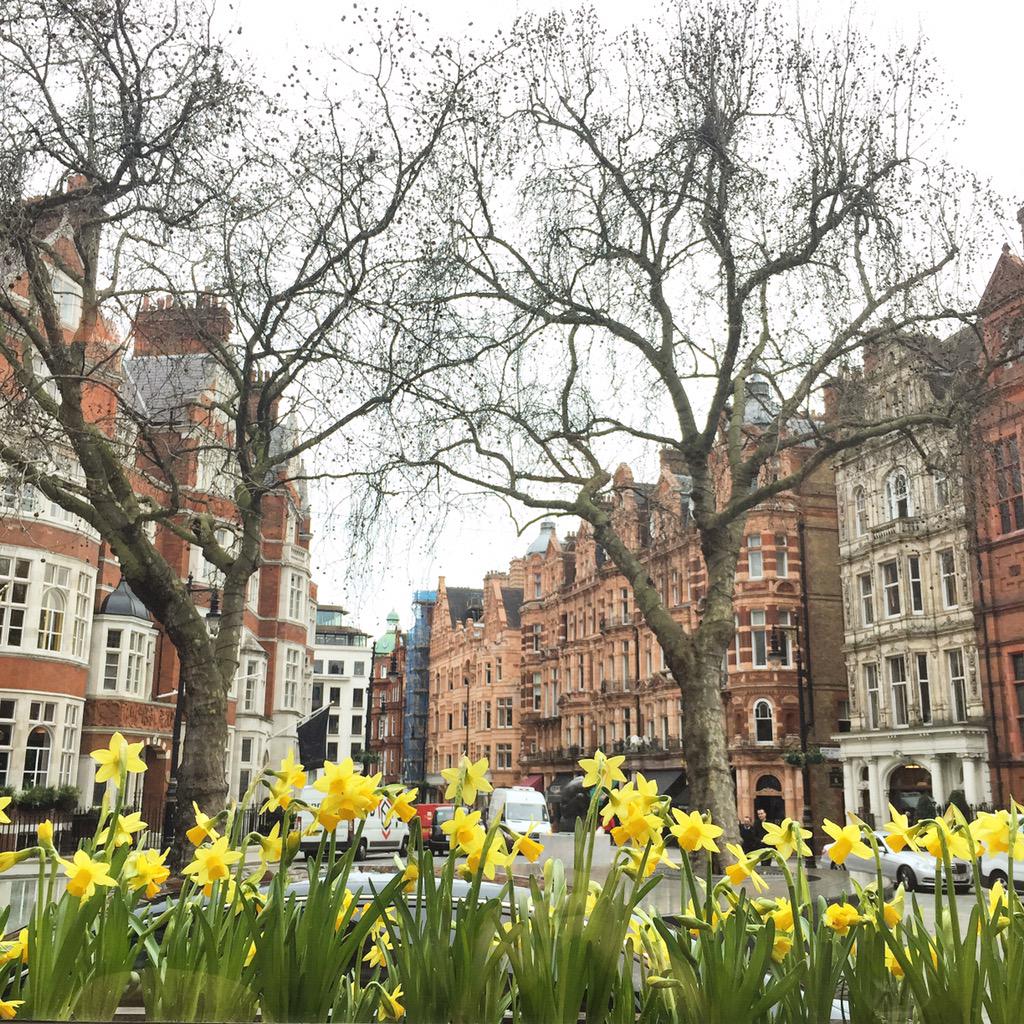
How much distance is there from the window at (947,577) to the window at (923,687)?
2.01m

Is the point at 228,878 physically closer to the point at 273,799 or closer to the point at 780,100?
Result: the point at 273,799

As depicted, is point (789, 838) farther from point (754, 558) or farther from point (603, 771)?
point (754, 558)

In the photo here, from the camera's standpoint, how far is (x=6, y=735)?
2617cm

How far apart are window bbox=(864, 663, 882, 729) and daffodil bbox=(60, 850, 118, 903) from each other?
1538 inches

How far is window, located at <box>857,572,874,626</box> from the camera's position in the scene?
40406 mm

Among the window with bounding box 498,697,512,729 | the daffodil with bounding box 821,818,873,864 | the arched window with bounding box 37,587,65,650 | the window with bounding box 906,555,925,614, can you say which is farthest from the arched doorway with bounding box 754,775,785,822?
the daffodil with bounding box 821,818,873,864

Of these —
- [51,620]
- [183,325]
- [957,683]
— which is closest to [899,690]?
[957,683]

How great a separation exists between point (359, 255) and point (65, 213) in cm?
382

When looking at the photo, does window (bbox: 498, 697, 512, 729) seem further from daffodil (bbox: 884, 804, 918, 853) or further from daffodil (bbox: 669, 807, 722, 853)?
daffodil (bbox: 669, 807, 722, 853)

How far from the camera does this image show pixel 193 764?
1398cm

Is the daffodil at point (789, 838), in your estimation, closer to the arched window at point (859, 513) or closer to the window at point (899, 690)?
the window at point (899, 690)

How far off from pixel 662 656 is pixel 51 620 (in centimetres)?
3370

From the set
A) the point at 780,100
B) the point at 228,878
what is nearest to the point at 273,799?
the point at 228,878

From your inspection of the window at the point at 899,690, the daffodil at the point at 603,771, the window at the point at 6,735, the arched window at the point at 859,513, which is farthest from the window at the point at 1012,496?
the daffodil at the point at 603,771
